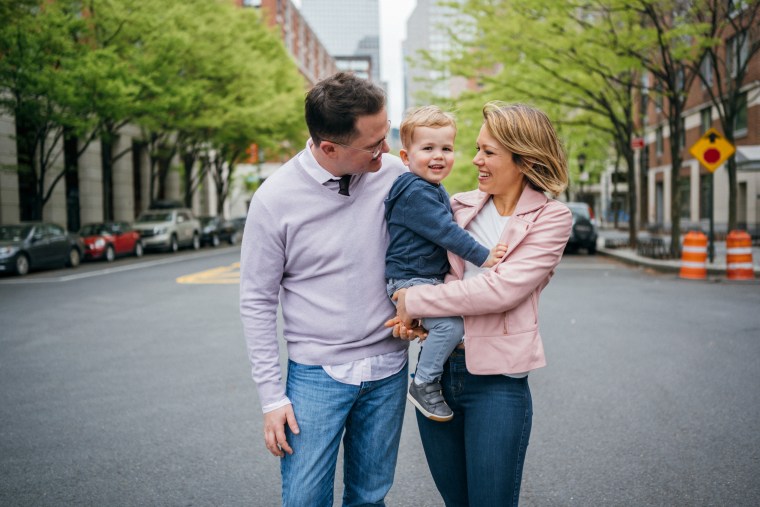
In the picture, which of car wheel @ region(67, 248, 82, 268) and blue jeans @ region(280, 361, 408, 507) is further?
car wheel @ region(67, 248, 82, 268)

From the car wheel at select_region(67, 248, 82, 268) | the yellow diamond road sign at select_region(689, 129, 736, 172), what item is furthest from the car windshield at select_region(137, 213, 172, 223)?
the yellow diamond road sign at select_region(689, 129, 736, 172)

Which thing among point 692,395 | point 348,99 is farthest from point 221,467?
point 692,395

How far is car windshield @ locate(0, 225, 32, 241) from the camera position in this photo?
19.7 meters

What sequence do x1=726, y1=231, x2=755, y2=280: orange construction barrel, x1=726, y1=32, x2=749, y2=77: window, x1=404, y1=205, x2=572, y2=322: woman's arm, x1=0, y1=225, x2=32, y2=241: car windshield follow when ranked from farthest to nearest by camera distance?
1. x1=0, y1=225, x2=32, y2=241: car windshield
2. x1=726, y1=32, x2=749, y2=77: window
3. x1=726, y1=231, x2=755, y2=280: orange construction barrel
4. x1=404, y1=205, x2=572, y2=322: woman's arm

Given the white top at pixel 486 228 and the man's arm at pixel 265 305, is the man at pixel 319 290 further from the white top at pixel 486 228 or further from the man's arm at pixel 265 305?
the white top at pixel 486 228

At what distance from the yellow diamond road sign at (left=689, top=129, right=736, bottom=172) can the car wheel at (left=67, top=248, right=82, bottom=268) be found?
17645mm

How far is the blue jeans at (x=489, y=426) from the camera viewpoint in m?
2.42

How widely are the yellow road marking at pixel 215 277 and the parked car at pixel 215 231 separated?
49.8 ft

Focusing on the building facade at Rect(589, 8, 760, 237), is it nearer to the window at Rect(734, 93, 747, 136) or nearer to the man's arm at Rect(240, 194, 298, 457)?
the window at Rect(734, 93, 747, 136)

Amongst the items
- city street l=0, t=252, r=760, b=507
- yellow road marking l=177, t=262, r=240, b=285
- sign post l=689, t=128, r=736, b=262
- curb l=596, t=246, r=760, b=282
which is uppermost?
sign post l=689, t=128, r=736, b=262

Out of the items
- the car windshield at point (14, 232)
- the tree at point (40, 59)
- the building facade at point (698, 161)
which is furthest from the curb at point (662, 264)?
the tree at point (40, 59)

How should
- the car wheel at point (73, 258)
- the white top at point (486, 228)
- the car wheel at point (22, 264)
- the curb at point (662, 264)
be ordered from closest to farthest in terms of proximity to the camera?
1. the white top at point (486, 228)
2. the curb at point (662, 264)
3. the car wheel at point (22, 264)
4. the car wheel at point (73, 258)

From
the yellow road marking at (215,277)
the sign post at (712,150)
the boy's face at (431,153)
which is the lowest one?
the yellow road marking at (215,277)

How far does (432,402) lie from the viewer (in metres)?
2.48
